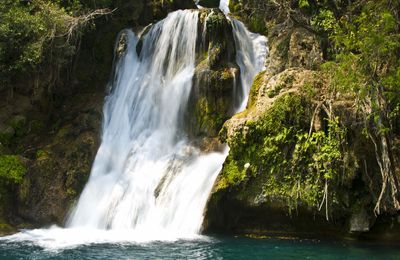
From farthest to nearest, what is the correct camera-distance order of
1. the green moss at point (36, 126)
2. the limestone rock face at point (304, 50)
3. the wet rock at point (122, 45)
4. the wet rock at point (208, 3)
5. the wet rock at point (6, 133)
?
1. the wet rock at point (208, 3)
2. the wet rock at point (122, 45)
3. the green moss at point (36, 126)
4. the wet rock at point (6, 133)
5. the limestone rock face at point (304, 50)

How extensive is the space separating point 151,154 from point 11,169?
4714 mm

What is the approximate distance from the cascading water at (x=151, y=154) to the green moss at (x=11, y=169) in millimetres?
2133

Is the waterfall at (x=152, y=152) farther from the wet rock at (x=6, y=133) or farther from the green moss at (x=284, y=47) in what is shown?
the green moss at (x=284, y=47)

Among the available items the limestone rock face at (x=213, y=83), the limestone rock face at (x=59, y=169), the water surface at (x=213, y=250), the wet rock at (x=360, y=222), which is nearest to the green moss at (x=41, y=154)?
the limestone rock face at (x=59, y=169)

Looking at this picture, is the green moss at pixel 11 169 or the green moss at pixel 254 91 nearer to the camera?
the green moss at pixel 254 91

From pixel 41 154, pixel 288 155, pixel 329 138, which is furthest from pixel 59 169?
pixel 329 138

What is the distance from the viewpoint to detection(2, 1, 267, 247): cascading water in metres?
12.8

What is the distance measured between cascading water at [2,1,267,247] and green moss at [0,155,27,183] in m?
2.13

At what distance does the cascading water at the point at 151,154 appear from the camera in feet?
42.0

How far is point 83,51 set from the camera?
18953 mm

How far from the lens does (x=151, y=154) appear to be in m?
15.7

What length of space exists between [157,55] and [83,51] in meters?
3.40

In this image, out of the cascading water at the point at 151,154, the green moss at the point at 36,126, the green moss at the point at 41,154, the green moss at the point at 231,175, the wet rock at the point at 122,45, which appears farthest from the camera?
the wet rock at the point at 122,45

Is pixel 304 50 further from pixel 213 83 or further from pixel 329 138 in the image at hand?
pixel 329 138
